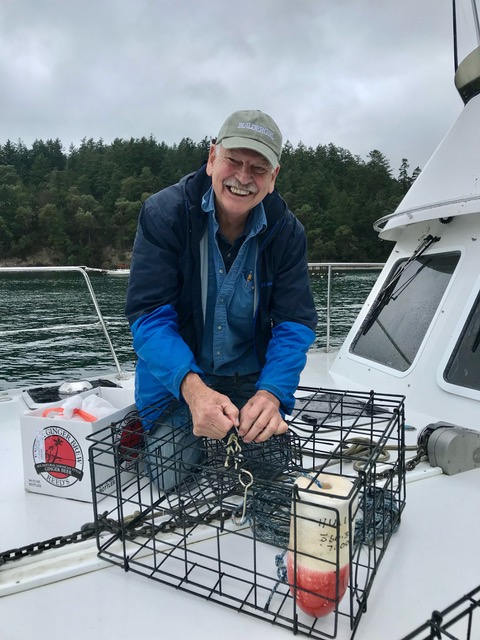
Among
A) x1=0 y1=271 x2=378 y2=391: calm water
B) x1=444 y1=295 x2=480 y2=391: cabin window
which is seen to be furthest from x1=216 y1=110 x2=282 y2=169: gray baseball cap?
x1=0 y1=271 x2=378 y2=391: calm water

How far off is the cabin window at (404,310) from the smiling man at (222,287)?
1232 mm

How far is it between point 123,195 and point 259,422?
219 feet

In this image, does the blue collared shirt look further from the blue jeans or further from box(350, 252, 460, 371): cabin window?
box(350, 252, 460, 371): cabin window

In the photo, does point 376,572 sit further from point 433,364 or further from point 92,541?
point 433,364

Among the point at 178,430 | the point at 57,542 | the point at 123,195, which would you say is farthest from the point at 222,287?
the point at 123,195

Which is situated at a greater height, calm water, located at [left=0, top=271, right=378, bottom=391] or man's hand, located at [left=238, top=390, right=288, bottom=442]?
man's hand, located at [left=238, top=390, right=288, bottom=442]

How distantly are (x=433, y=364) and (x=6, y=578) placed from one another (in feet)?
7.43

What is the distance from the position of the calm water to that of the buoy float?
3900 mm

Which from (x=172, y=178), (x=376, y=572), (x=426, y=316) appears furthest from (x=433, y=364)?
(x=172, y=178)

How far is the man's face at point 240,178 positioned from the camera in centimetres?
178

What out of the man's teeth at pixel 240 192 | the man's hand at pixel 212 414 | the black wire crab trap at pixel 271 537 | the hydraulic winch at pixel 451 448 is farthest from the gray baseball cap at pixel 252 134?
the hydraulic winch at pixel 451 448

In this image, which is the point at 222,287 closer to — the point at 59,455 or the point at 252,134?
the point at 252,134

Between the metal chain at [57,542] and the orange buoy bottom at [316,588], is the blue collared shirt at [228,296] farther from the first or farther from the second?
the orange buoy bottom at [316,588]

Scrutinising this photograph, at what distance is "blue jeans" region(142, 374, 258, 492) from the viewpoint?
6.09 feet
